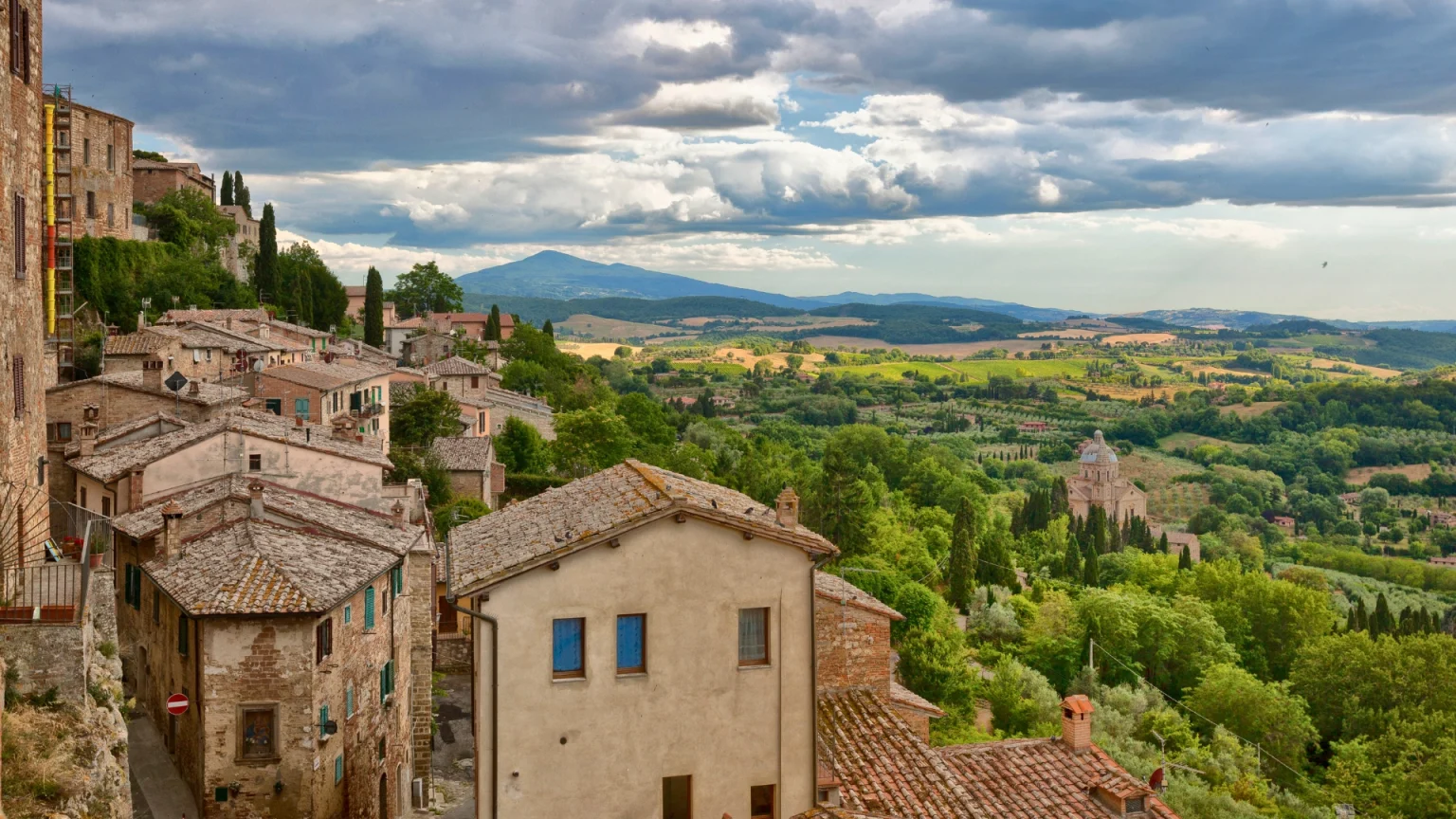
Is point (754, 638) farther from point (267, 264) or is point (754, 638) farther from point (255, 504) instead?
point (267, 264)

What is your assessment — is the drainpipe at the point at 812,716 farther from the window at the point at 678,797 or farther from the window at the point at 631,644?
the window at the point at 631,644

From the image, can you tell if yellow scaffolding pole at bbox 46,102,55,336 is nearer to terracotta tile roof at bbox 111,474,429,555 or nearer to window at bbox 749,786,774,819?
terracotta tile roof at bbox 111,474,429,555

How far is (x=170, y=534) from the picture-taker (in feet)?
84.0

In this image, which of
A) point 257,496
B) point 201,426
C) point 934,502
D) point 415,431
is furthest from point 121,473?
point 934,502

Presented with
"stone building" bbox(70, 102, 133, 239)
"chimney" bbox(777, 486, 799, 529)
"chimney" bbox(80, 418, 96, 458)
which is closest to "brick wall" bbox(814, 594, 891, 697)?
"chimney" bbox(777, 486, 799, 529)

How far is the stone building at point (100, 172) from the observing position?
6103cm

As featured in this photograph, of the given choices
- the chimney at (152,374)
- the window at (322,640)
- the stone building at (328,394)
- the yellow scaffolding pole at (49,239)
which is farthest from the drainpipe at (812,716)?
the stone building at (328,394)

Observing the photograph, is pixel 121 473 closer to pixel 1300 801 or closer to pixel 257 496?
pixel 257 496

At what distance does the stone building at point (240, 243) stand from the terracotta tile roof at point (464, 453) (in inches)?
1330

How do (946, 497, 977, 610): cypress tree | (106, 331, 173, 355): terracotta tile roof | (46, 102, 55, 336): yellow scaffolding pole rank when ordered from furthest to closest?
(946, 497, 977, 610): cypress tree < (106, 331, 173, 355): terracotta tile roof < (46, 102, 55, 336): yellow scaffolding pole

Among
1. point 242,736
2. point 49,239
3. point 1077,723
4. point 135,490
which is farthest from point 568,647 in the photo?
point 49,239

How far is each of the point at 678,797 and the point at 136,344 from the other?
135ft

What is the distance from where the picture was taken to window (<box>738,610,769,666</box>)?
15.1 m

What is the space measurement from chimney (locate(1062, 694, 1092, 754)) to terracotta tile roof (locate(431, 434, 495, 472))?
108 feet
